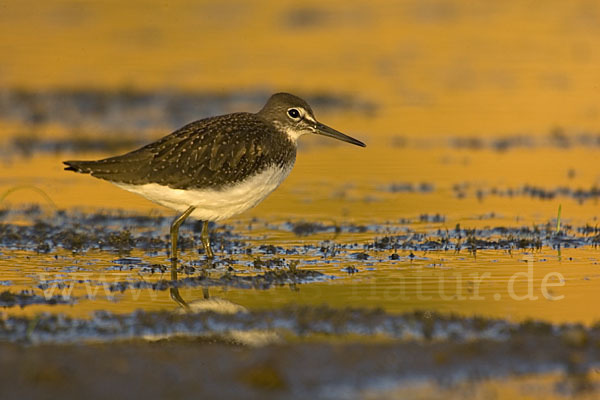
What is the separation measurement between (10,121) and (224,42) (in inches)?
391

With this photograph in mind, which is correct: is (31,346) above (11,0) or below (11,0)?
below

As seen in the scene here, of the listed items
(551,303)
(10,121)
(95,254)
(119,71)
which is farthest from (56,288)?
(119,71)

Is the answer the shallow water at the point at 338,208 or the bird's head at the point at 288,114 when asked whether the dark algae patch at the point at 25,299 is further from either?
the bird's head at the point at 288,114

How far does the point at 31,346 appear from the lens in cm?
834

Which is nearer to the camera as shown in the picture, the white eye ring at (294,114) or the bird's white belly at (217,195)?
the bird's white belly at (217,195)

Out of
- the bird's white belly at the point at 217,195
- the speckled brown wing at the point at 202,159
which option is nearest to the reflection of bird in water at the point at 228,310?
the bird's white belly at the point at 217,195

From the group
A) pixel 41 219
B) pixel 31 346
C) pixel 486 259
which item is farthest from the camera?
pixel 41 219

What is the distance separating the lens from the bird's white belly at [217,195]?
11.4 metres

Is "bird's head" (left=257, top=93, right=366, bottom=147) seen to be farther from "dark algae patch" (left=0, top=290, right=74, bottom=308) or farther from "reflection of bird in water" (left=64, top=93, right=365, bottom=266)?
"dark algae patch" (left=0, top=290, right=74, bottom=308)

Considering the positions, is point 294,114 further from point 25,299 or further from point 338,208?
point 25,299

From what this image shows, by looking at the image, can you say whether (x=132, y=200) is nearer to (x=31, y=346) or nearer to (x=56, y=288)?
(x=56, y=288)

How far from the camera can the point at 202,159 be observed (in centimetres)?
1141

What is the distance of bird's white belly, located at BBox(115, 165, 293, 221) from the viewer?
448 inches

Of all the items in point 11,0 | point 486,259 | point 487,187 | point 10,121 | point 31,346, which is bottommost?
point 31,346
